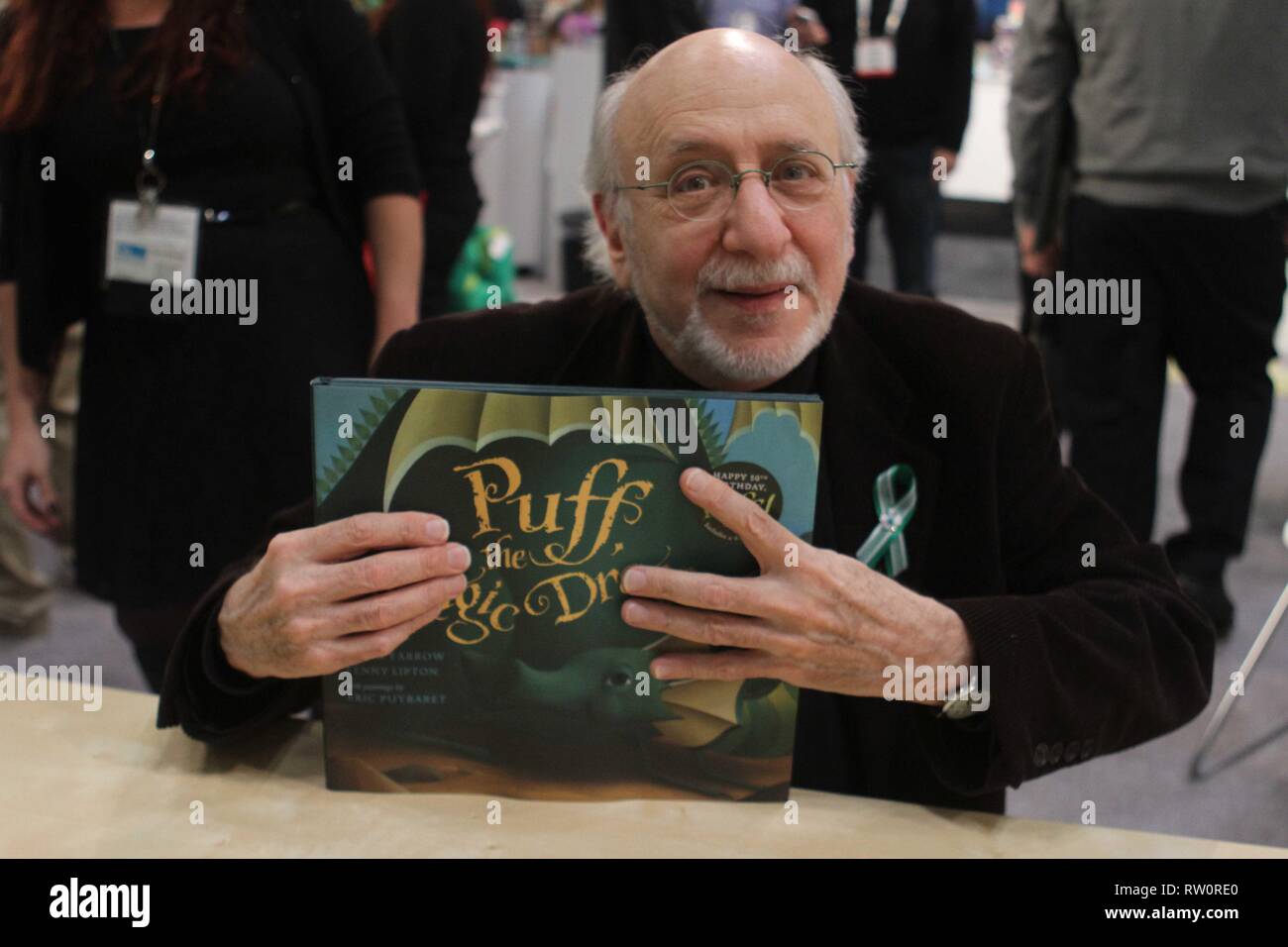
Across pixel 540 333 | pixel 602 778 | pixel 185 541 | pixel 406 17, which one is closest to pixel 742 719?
pixel 602 778

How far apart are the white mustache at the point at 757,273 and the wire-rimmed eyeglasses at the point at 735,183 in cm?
5

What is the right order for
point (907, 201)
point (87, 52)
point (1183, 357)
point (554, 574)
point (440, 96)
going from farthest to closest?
point (907, 201) < point (1183, 357) < point (440, 96) < point (87, 52) < point (554, 574)

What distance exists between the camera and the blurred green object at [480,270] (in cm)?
307

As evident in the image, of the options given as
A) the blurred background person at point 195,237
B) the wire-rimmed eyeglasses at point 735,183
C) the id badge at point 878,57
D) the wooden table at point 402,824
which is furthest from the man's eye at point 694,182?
the id badge at point 878,57

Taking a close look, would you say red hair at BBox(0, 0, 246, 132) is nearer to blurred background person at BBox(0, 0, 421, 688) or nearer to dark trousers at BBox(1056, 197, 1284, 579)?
blurred background person at BBox(0, 0, 421, 688)

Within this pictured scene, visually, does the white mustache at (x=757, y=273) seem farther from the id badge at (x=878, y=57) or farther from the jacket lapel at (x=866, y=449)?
the id badge at (x=878, y=57)

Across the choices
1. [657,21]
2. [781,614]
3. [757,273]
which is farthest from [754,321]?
[657,21]

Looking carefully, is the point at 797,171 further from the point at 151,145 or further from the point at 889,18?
the point at 889,18

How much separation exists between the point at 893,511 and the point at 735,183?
1.30ft

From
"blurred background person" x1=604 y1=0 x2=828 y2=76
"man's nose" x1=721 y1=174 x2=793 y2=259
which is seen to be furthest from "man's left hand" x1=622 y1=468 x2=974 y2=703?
"blurred background person" x1=604 y1=0 x2=828 y2=76

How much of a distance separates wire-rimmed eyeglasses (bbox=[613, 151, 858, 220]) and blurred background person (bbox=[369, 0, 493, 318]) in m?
1.52

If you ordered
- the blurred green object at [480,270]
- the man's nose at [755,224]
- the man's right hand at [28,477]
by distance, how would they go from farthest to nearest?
the blurred green object at [480,270], the man's right hand at [28,477], the man's nose at [755,224]

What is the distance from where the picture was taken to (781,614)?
1.06 m

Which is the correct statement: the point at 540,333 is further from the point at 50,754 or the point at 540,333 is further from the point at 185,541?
the point at 185,541
